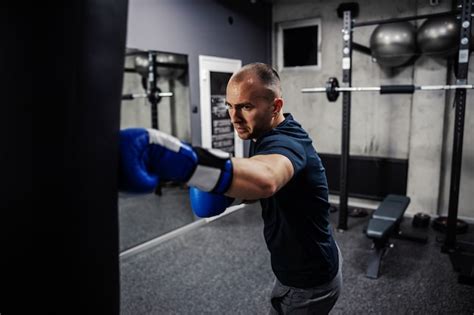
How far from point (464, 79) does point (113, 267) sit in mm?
3309

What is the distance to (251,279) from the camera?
297 cm

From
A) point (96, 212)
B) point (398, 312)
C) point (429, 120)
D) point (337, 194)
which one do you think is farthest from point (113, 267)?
point (337, 194)

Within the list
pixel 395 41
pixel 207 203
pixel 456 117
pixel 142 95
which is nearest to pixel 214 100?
pixel 142 95

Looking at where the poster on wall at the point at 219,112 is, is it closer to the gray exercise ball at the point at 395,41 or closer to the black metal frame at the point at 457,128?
the black metal frame at the point at 457,128

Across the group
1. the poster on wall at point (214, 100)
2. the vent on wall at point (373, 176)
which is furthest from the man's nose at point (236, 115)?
the vent on wall at point (373, 176)

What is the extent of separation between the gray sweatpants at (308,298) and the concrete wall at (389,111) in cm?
347

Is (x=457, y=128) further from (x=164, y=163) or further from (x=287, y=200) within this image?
(x=164, y=163)

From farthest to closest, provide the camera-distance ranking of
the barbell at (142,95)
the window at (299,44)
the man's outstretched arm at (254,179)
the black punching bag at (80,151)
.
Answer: the window at (299,44)
the barbell at (142,95)
the man's outstretched arm at (254,179)
the black punching bag at (80,151)

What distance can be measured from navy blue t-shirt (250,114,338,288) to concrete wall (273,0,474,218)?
3.48m

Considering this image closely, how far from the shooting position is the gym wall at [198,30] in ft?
11.5

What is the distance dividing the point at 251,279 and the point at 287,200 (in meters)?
1.90

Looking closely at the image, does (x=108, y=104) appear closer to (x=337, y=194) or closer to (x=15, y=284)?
(x=15, y=284)

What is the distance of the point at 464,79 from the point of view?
314cm

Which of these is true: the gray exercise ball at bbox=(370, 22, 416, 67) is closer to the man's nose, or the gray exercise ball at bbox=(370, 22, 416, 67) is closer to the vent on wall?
the vent on wall
